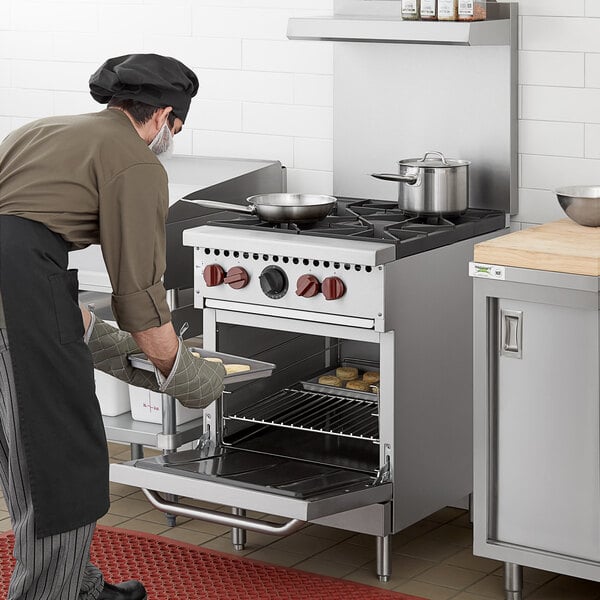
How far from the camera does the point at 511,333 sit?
374 centimetres

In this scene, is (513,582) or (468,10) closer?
(513,582)

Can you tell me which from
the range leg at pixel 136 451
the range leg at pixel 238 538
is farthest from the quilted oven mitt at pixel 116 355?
the range leg at pixel 136 451

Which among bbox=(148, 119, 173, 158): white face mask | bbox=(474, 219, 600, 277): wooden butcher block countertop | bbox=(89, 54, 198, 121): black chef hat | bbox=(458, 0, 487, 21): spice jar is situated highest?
bbox=(458, 0, 487, 21): spice jar

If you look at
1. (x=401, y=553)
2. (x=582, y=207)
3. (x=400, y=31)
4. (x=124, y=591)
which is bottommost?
(x=401, y=553)

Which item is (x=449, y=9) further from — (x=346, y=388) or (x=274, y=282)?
(x=346, y=388)

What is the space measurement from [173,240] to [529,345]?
1.41 metres

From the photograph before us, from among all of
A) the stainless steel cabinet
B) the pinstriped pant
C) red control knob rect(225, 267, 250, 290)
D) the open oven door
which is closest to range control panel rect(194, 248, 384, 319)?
red control knob rect(225, 267, 250, 290)

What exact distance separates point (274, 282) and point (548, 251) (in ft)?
2.91

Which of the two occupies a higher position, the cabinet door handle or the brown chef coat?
the brown chef coat

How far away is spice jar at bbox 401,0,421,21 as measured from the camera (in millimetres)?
4293

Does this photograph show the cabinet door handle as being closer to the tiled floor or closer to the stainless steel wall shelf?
the tiled floor

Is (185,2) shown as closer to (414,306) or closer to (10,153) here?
(414,306)

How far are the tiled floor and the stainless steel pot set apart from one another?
3.65ft

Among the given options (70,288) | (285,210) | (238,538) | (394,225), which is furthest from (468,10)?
(238,538)
